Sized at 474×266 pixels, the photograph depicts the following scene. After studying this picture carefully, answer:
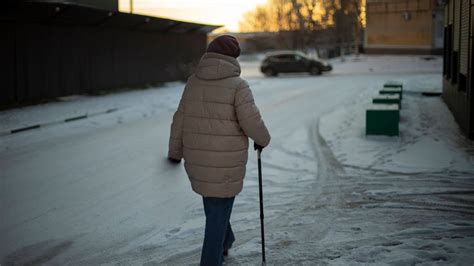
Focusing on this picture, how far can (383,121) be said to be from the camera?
1148 centimetres

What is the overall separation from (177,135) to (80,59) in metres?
17.8

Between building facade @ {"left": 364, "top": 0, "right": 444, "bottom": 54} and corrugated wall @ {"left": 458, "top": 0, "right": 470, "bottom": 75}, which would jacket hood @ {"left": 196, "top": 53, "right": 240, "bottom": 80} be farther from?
building facade @ {"left": 364, "top": 0, "right": 444, "bottom": 54}

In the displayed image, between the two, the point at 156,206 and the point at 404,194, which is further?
the point at 404,194

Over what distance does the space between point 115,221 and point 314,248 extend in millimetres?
2314

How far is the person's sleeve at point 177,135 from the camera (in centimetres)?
450

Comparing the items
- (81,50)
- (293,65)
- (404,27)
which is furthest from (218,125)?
(404,27)

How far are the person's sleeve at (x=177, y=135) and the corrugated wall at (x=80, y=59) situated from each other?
1415 centimetres

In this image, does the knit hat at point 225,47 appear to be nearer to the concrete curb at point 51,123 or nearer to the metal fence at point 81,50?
the concrete curb at point 51,123

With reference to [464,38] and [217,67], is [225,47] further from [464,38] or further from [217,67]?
[464,38]

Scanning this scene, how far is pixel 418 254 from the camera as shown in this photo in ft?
16.6

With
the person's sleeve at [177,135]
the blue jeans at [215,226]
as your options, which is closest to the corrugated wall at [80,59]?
the person's sleeve at [177,135]

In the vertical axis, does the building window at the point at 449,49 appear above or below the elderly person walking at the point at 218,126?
above

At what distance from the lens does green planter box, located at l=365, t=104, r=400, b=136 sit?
450 inches

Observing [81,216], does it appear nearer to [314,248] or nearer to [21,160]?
[314,248]
